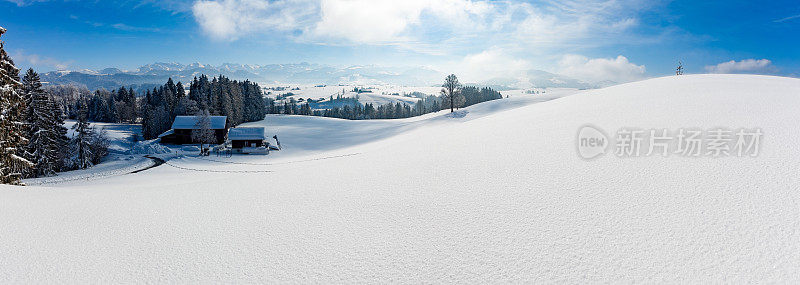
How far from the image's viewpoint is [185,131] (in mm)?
53812

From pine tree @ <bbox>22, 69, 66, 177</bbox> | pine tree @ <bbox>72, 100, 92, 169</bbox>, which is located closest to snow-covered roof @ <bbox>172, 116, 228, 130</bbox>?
pine tree @ <bbox>72, 100, 92, 169</bbox>

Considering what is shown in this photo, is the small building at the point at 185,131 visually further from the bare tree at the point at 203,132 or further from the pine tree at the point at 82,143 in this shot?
the pine tree at the point at 82,143

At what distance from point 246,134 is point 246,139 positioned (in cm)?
109

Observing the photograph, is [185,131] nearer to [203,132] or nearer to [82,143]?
[203,132]

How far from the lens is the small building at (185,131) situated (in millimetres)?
53094

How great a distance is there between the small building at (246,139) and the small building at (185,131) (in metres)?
10.6

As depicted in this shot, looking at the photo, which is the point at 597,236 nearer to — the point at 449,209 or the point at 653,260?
the point at 653,260

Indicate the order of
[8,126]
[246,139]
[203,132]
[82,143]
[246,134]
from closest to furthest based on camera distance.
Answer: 1. [8,126]
2. [82,143]
3. [246,139]
4. [246,134]
5. [203,132]

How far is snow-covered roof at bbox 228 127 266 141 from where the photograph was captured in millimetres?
43750

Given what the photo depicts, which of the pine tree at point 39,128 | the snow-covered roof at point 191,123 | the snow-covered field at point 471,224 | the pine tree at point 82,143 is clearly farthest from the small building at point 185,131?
the snow-covered field at point 471,224

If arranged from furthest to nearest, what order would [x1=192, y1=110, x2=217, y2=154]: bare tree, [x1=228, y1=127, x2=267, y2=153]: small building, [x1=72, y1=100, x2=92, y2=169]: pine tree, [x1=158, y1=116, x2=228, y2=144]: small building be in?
1. [x1=158, y1=116, x2=228, y2=144]: small building
2. [x1=192, y1=110, x2=217, y2=154]: bare tree
3. [x1=228, y1=127, x2=267, y2=153]: small building
4. [x1=72, y1=100, x2=92, y2=169]: pine tree

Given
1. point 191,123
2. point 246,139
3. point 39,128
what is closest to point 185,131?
point 191,123

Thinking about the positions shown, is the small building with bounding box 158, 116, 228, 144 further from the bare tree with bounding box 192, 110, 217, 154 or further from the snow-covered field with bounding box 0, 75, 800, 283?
the snow-covered field with bounding box 0, 75, 800, 283

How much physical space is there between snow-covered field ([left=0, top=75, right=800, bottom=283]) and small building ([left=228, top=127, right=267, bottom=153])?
1268 inches
